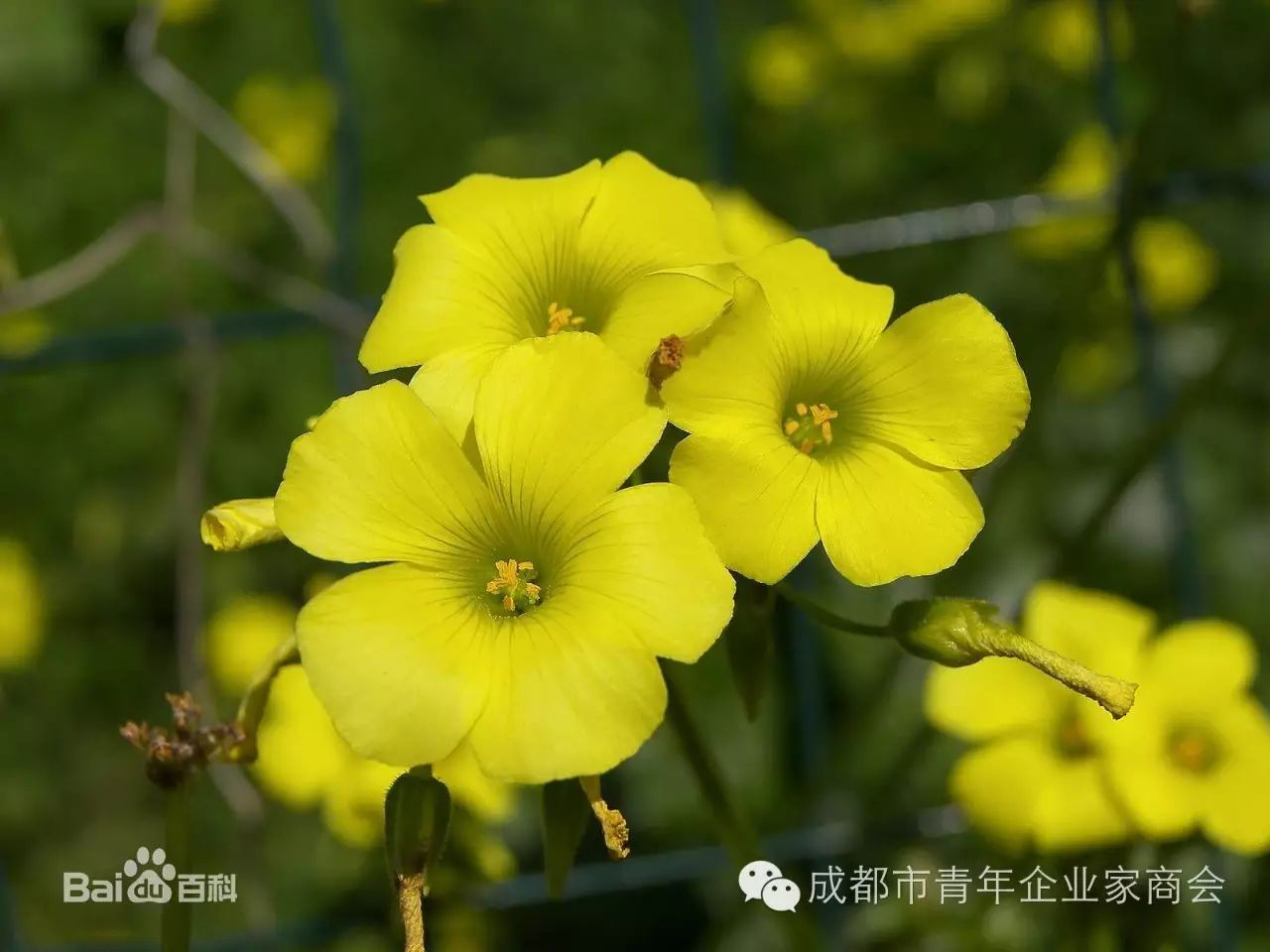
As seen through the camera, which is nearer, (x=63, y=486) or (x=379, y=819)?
(x=379, y=819)

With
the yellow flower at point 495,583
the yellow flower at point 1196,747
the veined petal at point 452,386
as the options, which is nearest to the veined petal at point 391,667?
the yellow flower at point 495,583

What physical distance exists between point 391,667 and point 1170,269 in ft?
6.91

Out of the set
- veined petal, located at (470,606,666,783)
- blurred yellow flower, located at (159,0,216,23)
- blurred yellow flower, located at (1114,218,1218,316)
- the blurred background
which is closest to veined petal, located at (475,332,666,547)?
veined petal, located at (470,606,666,783)

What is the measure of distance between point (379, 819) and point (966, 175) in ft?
6.22

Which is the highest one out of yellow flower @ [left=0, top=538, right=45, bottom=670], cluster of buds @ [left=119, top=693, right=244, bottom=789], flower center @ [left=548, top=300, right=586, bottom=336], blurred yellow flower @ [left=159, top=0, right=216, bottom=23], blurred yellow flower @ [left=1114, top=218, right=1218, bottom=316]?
blurred yellow flower @ [left=159, top=0, right=216, bottom=23]

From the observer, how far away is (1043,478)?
2293mm

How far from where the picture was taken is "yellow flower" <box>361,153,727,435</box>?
2.64ft

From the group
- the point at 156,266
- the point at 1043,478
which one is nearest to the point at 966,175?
the point at 1043,478

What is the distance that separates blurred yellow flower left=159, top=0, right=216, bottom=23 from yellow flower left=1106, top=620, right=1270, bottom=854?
252cm

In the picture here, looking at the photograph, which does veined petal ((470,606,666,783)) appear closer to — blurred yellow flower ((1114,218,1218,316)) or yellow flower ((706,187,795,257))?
yellow flower ((706,187,795,257))

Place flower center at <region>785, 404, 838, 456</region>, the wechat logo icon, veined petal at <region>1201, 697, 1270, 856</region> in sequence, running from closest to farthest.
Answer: flower center at <region>785, 404, 838, 456</region>, the wechat logo icon, veined petal at <region>1201, 697, 1270, 856</region>

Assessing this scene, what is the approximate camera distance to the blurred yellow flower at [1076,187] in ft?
7.63

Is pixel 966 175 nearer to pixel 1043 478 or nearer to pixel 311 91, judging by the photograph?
pixel 1043 478

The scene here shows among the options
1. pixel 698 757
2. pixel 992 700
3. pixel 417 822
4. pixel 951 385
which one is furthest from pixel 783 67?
pixel 417 822
